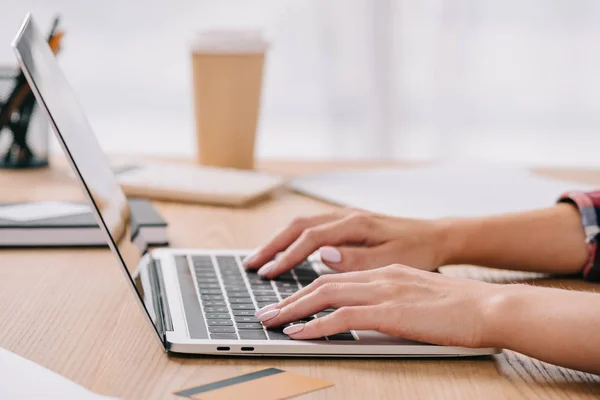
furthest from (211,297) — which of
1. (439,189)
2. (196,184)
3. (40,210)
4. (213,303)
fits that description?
(439,189)

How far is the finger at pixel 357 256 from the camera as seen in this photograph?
0.91 metres

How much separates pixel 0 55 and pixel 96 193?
172 centimetres

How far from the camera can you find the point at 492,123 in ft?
7.93

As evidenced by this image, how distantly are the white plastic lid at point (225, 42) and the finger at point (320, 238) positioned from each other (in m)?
0.65

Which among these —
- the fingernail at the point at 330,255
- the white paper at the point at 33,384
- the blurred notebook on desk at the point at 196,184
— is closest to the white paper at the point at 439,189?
the blurred notebook on desk at the point at 196,184

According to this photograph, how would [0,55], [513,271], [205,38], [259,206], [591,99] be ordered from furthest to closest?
1. [591,99]
2. [0,55]
3. [205,38]
4. [259,206]
5. [513,271]

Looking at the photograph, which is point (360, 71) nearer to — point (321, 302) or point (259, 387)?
point (321, 302)

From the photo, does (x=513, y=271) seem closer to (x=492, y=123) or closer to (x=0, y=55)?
(x=492, y=123)

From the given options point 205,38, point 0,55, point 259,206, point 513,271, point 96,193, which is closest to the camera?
point 96,193

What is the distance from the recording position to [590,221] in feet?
3.43

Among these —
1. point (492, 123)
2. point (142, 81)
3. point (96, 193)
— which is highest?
point (96, 193)

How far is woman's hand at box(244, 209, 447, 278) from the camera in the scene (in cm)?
91

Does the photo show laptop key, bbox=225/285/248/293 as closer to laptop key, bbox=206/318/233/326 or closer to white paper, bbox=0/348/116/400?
laptop key, bbox=206/318/233/326

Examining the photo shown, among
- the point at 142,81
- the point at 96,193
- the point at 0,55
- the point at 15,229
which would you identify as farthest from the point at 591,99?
the point at 96,193
